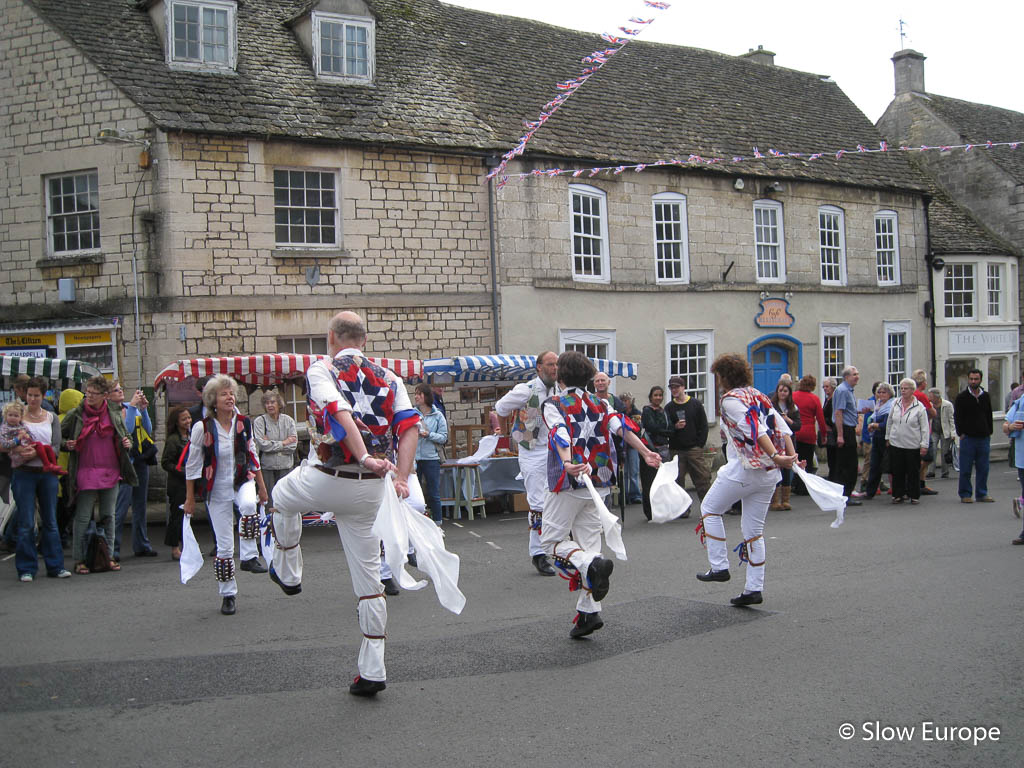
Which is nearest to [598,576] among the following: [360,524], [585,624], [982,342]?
[585,624]

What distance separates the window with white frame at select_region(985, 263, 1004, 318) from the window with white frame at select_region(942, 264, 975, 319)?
58cm

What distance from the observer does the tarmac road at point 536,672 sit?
15.6 ft

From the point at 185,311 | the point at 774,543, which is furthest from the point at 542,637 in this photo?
the point at 185,311

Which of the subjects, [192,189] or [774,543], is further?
[192,189]

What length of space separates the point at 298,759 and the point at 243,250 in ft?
44.9

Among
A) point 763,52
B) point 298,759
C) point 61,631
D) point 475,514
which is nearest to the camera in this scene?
point 298,759

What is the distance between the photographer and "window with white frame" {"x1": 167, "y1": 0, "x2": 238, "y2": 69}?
57.7ft

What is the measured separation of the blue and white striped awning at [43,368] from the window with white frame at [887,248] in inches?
784

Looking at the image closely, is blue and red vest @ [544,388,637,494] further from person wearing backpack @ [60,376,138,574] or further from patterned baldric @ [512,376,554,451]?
person wearing backpack @ [60,376,138,574]

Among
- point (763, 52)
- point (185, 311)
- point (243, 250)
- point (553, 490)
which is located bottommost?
point (553, 490)

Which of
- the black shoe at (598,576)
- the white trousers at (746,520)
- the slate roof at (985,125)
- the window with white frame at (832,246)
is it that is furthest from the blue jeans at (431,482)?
the slate roof at (985,125)

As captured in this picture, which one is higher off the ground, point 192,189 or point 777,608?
point 192,189

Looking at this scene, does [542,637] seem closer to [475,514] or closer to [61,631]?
[61,631]

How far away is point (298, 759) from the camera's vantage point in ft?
15.2
